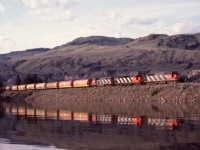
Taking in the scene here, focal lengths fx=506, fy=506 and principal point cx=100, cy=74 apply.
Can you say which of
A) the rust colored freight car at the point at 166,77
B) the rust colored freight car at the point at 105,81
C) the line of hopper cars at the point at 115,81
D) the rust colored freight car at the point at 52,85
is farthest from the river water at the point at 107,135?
the rust colored freight car at the point at 52,85

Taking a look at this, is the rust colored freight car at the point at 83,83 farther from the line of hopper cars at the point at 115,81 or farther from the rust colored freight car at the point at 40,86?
the rust colored freight car at the point at 40,86

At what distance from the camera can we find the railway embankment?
2768 inches

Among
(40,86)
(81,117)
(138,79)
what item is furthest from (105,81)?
(81,117)

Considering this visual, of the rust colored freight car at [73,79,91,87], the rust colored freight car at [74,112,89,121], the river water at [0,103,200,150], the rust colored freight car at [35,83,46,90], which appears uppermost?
the rust colored freight car at [73,79,91,87]

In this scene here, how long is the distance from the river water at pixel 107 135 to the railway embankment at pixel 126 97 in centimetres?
1512

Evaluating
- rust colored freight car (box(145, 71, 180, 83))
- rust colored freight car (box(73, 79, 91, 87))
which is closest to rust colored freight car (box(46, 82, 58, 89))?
rust colored freight car (box(73, 79, 91, 87))

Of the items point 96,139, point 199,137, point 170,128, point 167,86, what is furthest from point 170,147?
point 167,86

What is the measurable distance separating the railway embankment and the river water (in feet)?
49.6

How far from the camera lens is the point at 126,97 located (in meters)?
88.4

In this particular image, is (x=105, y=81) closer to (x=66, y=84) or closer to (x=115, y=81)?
(x=115, y=81)

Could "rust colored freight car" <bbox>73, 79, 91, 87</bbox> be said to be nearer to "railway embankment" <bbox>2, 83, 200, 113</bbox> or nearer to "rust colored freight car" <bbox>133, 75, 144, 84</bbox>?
"railway embankment" <bbox>2, 83, 200, 113</bbox>

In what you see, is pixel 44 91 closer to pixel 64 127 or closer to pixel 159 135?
pixel 64 127

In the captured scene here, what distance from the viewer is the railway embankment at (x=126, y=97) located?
231ft

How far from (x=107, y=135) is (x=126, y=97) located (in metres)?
52.8
